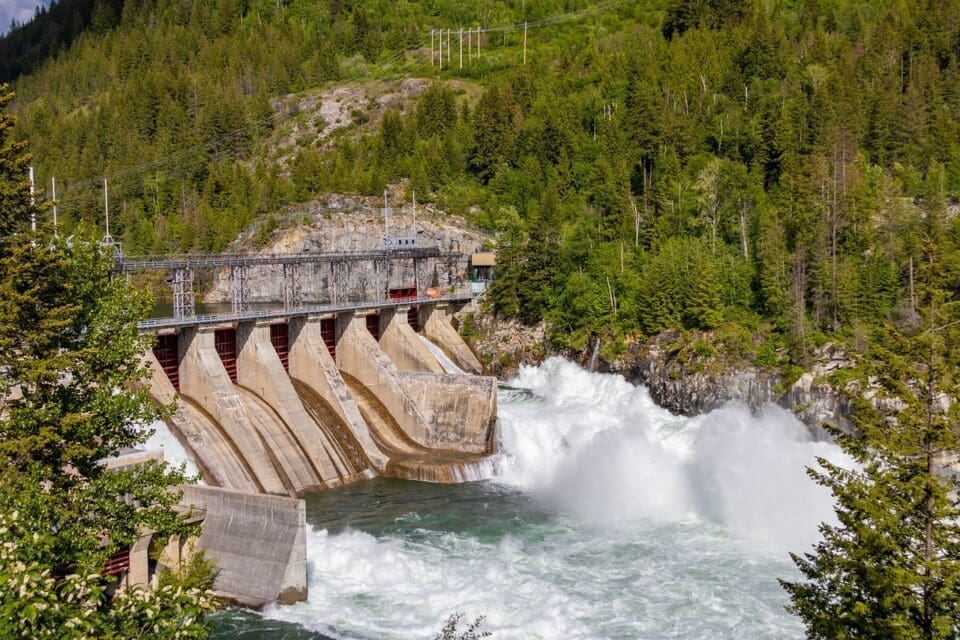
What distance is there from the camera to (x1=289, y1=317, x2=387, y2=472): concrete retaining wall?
138 ft

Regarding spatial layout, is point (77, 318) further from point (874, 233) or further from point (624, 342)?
point (874, 233)

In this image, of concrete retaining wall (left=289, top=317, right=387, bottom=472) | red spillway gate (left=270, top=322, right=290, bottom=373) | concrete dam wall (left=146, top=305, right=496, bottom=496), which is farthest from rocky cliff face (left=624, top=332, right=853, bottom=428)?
red spillway gate (left=270, top=322, right=290, bottom=373)

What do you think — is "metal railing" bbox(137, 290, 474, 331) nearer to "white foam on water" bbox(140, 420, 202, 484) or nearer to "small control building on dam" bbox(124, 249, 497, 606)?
"small control building on dam" bbox(124, 249, 497, 606)

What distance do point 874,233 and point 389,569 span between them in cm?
3921

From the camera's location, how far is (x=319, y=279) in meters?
76.9

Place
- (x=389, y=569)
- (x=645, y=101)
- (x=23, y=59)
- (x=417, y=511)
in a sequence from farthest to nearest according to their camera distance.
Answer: (x=23, y=59) → (x=645, y=101) → (x=417, y=511) → (x=389, y=569)

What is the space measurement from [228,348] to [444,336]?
65.7 feet

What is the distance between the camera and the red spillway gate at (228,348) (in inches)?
1704

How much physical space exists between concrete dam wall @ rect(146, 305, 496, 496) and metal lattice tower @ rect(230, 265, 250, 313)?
5.06 ft

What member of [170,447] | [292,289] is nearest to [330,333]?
[292,289]

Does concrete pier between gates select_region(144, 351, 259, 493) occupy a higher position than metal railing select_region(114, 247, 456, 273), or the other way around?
metal railing select_region(114, 247, 456, 273)

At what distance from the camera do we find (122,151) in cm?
10550

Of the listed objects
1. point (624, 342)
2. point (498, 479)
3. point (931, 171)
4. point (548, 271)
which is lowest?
point (498, 479)

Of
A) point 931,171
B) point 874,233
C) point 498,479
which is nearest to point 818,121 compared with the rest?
point 931,171
